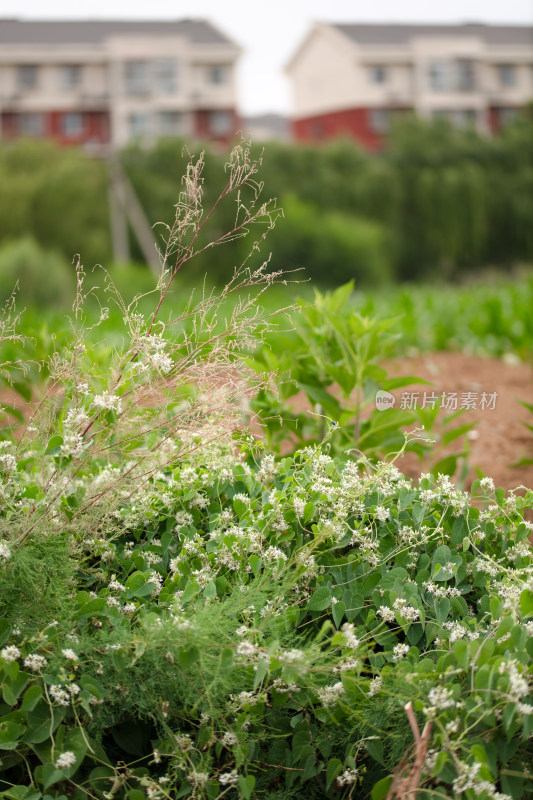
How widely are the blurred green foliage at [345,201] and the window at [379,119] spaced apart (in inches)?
317

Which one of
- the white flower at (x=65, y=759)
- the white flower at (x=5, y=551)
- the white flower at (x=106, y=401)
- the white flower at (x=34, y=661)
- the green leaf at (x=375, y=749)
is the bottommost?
the green leaf at (x=375, y=749)

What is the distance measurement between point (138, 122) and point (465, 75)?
17360mm

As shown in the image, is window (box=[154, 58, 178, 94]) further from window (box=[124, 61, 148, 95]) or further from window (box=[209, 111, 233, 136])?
window (box=[209, 111, 233, 136])

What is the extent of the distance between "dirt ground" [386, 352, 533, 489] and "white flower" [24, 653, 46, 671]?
49.8 inches

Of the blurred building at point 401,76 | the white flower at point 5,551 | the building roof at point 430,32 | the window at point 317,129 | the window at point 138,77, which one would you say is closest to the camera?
the white flower at point 5,551

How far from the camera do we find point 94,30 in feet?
126

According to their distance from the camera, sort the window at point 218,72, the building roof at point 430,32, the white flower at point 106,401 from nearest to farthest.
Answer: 1. the white flower at point 106,401
2. the window at point 218,72
3. the building roof at point 430,32

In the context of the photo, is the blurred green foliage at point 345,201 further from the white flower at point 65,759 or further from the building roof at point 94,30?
the white flower at point 65,759

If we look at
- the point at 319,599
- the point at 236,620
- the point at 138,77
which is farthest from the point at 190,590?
the point at 138,77

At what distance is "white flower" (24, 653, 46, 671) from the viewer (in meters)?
1.30

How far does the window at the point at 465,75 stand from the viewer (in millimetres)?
40781

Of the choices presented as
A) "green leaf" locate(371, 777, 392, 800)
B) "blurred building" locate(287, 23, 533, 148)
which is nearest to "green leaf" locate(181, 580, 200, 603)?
"green leaf" locate(371, 777, 392, 800)

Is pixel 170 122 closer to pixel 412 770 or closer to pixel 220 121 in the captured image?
pixel 220 121

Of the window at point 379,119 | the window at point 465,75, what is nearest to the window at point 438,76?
the window at point 465,75
